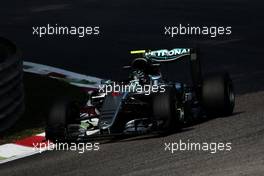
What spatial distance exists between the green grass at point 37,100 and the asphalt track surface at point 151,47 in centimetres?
124

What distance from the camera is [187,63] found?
20.2m

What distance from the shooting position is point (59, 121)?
13.7 metres

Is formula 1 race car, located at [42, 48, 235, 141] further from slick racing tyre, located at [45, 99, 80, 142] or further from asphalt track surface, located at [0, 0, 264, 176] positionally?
asphalt track surface, located at [0, 0, 264, 176]

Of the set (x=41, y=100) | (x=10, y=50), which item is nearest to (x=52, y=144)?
(x=41, y=100)

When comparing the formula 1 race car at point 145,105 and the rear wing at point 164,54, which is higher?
the rear wing at point 164,54

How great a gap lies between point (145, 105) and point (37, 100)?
4.26 m

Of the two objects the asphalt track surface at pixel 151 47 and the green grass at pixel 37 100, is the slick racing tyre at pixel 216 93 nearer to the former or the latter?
the asphalt track surface at pixel 151 47

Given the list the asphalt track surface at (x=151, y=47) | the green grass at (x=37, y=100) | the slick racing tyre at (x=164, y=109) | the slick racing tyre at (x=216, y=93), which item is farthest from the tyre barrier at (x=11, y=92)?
the slick racing tyre at (x=216, y=93)

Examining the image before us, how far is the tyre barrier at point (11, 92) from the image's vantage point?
15.4m

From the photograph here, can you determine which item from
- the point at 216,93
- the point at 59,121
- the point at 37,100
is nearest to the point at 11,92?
the point at 37,100

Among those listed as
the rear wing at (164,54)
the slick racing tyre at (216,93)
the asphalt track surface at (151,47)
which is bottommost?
the asphalt track surface at (151,47)

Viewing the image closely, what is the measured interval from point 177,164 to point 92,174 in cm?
92

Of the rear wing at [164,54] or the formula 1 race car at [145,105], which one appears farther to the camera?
the rear wing at [164,54]

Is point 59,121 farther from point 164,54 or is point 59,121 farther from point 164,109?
point 164,54
